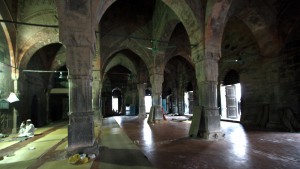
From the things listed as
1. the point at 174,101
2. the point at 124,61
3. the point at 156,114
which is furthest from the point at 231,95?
the point at 124,61

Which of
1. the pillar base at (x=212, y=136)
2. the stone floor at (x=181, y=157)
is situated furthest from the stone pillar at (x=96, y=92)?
the pillar base at (x=212, y=136)

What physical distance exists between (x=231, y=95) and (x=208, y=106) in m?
7.00

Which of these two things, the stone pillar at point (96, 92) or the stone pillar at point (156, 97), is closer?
the stone pillar at point (156, 97)

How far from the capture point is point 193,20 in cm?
711

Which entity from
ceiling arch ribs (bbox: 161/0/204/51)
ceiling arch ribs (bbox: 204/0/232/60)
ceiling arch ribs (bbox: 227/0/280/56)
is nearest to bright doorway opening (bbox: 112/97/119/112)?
ceiling arch ribs (bbox: 227/0/280/56)

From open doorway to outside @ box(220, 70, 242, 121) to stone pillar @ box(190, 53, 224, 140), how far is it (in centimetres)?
623

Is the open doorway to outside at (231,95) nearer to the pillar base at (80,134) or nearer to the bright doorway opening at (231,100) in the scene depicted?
the bright doorway opening at (231,100)

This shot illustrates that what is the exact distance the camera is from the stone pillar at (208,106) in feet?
21.8

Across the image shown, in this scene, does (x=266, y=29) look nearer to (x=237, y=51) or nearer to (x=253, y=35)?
(x=253, y=35)

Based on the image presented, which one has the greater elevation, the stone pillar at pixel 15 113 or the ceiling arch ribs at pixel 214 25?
the ceiling arch ribs at pixel 214 25

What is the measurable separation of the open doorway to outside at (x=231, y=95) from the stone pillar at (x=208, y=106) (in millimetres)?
6234

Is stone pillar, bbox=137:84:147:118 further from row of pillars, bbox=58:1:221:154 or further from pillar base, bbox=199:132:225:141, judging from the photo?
row of pillars, bbox=58:1:221:154

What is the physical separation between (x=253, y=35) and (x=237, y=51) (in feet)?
4.92

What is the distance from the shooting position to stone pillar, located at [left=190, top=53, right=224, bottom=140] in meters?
6.64
